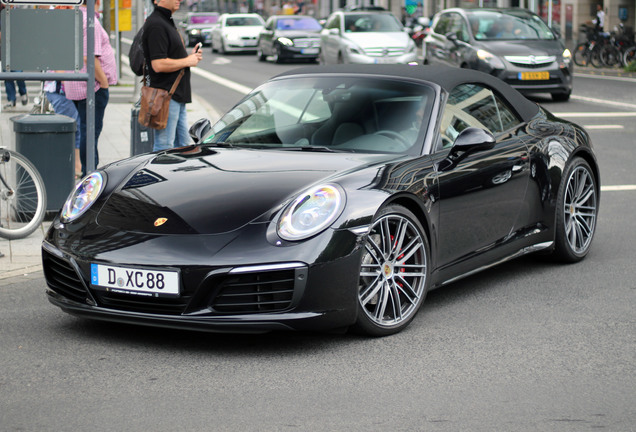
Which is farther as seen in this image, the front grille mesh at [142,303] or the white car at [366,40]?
the white car at [366,40]

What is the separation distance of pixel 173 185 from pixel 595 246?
11.1 ft

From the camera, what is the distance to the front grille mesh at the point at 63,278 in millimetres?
5215

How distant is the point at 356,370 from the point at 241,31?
37.3 m

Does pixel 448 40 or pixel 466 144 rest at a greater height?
pixel 466 144

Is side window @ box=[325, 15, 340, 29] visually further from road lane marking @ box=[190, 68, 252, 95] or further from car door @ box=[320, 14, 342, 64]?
road lane marking @ box=[190, 68, 252, 95]

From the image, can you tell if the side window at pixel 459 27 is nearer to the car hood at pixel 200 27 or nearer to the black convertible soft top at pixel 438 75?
the black convertible soft top at pixel 438 75

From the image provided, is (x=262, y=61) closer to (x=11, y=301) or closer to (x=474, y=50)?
(x=474, y=50)

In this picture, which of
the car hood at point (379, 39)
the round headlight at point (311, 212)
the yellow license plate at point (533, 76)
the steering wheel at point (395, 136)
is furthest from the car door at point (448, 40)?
the round headlight at point (311, 212)

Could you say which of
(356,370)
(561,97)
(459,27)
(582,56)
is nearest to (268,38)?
(582,56)

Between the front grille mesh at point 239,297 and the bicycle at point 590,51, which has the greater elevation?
the front grille mesh at point 239,297

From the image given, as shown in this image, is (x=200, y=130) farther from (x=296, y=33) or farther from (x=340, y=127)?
(x=296, y=33)

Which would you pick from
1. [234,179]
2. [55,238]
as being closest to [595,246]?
[234,179]

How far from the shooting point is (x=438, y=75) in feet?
20.8

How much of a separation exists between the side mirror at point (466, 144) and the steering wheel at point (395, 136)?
0.21 metres
